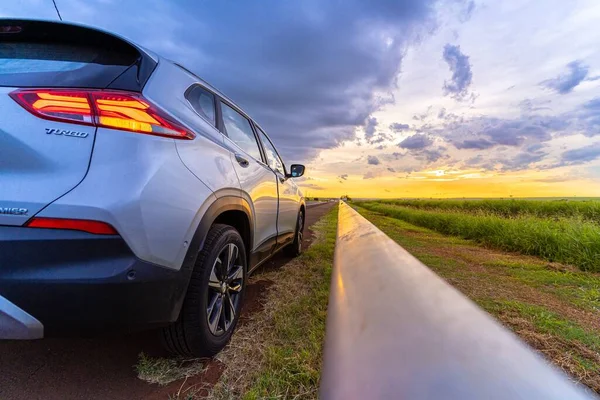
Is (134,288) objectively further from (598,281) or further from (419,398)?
(598,281)

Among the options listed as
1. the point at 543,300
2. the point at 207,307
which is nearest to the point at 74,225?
the point at 207,307

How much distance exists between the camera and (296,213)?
472cm

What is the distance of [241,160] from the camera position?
2.44 meters

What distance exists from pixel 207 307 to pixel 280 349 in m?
0.53

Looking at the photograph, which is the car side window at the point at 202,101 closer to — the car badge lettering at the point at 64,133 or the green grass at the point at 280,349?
the car badge lettering at the point at 64,133

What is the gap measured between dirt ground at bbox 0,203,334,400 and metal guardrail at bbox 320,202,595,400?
1216mm

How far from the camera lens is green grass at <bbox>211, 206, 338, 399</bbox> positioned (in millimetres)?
1572

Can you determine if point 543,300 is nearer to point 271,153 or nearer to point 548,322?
point 548,322

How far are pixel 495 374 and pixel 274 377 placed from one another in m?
1.37

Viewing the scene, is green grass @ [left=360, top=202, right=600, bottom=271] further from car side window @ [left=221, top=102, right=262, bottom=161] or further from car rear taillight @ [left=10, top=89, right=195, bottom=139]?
car rear taillight @ [left=10, top=89, right=195, bottom=139]

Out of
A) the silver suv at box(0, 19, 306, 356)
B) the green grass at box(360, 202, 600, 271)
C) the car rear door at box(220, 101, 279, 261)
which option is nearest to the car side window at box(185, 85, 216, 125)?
the silver suv at box(0, 19, 306, 356)

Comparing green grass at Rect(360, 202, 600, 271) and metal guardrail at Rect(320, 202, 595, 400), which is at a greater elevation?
metal guardrail at Rect(320, 202, 595, 400)

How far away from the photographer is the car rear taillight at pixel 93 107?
4.40 feet

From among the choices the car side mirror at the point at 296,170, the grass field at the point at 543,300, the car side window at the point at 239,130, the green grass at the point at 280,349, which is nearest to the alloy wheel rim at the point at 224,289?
the green grass at the point at 280,349
